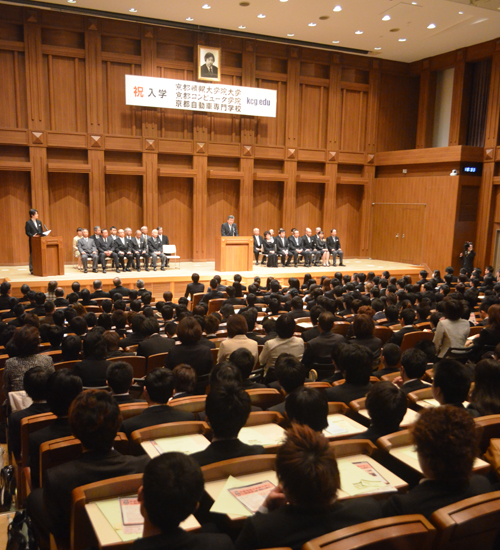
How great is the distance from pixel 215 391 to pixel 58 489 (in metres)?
0.75

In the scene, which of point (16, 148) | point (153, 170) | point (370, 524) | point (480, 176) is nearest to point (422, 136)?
point (480, 176)

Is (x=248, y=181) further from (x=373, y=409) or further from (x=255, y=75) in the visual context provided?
(x=373, y=409)

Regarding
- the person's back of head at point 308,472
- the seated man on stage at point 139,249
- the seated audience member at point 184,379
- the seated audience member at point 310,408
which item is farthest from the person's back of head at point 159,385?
the seated man on stage at point 139,249

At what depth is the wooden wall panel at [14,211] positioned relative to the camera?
12031mm

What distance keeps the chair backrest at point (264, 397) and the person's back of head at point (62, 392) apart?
1.12 metres

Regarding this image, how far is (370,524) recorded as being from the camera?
1.47 metres

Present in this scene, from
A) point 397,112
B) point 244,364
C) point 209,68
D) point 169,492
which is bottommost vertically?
point 244,364

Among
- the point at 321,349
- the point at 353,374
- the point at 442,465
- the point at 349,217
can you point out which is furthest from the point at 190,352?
the point at 349,217

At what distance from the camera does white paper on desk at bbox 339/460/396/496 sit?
6.33ft

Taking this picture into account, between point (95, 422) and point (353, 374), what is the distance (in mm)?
1713

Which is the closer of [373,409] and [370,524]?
[370,524]

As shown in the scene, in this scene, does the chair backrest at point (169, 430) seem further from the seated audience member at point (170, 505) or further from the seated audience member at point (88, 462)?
the seated audience member at point (170, 505)

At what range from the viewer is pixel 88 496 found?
1.80 m

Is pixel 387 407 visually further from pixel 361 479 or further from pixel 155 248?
pixel 155 248
